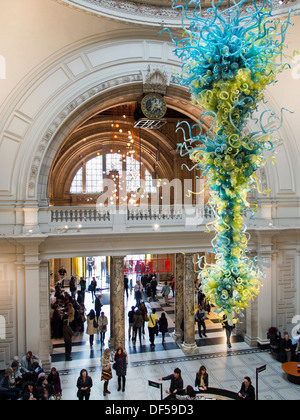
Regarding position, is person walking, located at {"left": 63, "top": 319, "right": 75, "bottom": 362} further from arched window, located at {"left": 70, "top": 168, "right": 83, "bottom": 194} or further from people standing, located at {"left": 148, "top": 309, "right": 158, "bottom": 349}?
arched window, located at {"left": 70, "top": 168, "right": 83, "bottom": 194}

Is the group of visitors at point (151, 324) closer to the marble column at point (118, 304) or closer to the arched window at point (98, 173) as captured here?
the marble column at point (118, 304)

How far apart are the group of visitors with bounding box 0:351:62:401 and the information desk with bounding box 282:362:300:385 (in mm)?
5987

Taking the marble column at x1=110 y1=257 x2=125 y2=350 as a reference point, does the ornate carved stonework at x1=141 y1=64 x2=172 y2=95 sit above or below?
above

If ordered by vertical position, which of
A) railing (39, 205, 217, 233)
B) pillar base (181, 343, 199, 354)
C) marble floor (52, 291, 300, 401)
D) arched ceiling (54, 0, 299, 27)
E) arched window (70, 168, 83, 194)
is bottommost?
marble floor (52, 291, 300, 401)

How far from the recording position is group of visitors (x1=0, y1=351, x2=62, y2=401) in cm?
788

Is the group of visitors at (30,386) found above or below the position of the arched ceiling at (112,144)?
below

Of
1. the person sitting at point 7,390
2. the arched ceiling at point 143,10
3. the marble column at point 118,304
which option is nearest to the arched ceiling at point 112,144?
the arched ceiling at point 143,10

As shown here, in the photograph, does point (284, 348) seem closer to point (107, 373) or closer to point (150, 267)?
point (150, 267)

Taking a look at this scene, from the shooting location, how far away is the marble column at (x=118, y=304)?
1208cm

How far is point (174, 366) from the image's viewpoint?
11531 millimetres

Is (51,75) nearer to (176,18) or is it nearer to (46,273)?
(176,18)

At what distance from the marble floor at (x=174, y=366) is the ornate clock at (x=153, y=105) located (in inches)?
315

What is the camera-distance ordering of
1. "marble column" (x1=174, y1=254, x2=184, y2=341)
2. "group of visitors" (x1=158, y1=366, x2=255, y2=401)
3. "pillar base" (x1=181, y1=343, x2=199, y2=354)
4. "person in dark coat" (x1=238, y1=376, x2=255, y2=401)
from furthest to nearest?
"marble column" (x1=174, y1=254, x2=184, y2=341)
"pillar base" (x1=181, y1=343, x2=199, y2=354)
"person in dark coat" (x1=238, y1=376, x2=255, y2=401)
"group of visitors" (x1=158, y1=366, x2=255, y2=401)

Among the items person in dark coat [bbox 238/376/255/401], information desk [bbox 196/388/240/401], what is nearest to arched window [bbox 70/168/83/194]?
information desk [bbox 196/388/240/401]
